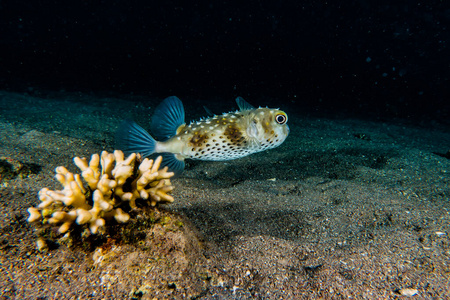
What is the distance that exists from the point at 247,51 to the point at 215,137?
20407mm

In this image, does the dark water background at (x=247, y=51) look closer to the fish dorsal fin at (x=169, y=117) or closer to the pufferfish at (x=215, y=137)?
the fish dorsal fin at (x=169, y=117)

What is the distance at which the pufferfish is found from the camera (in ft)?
10.0

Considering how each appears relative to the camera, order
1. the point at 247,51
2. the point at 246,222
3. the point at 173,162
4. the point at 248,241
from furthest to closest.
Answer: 1. the point at 247,51
2. the point at 173,162
3. the point at 246,222
4. the point at 248,241

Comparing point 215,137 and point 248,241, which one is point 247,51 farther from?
point 248,241

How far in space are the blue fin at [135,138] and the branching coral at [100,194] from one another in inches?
41.0

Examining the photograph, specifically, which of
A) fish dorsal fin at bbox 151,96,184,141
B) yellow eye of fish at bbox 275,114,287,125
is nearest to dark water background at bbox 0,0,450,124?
fish dorsal fin at bbox 151,96,184,141

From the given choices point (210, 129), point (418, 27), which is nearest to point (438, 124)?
point (418, 27)

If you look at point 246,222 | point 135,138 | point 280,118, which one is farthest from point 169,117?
point 246,222

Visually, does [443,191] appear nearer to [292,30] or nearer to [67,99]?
[67,99]

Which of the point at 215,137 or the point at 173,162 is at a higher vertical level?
the point at 215,137

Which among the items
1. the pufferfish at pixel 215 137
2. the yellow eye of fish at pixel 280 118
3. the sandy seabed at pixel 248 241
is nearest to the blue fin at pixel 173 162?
the pufferfish at pixel 215 137

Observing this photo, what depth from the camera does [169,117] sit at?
3.47 metres

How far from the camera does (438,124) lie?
46.2 ft

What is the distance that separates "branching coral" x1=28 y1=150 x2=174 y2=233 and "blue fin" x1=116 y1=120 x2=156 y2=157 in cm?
104
